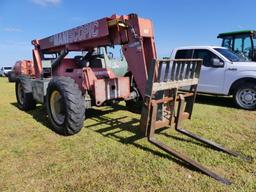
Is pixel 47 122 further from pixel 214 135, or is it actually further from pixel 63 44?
pixel 214 135

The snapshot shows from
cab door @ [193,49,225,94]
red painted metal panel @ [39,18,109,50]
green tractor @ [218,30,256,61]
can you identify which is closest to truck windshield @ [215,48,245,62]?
cab door @ [193,49,225,94]

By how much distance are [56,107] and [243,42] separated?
29.9 ft

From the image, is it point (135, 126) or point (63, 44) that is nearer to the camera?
point (135, 126)

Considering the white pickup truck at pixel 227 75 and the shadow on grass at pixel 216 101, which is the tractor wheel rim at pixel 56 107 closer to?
the white pickup truck at pixel 227 75

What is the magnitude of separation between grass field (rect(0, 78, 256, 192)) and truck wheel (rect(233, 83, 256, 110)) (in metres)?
1.36

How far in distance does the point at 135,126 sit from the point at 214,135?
160 cm

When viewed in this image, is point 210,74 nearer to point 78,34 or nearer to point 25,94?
point 78,34

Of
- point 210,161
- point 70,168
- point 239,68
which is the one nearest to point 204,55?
point 239,68

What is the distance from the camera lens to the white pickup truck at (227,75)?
7.06 meters

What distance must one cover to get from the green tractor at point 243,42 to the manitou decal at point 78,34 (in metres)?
7.82

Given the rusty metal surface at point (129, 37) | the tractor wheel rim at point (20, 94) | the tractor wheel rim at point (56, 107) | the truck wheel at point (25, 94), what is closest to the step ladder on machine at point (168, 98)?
the rusty metal surface at point (129, 37)

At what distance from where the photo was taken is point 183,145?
163 inches

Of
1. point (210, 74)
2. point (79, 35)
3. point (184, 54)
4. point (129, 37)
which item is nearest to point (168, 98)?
point (129, 37)

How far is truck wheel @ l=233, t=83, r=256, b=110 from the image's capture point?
275 inches
